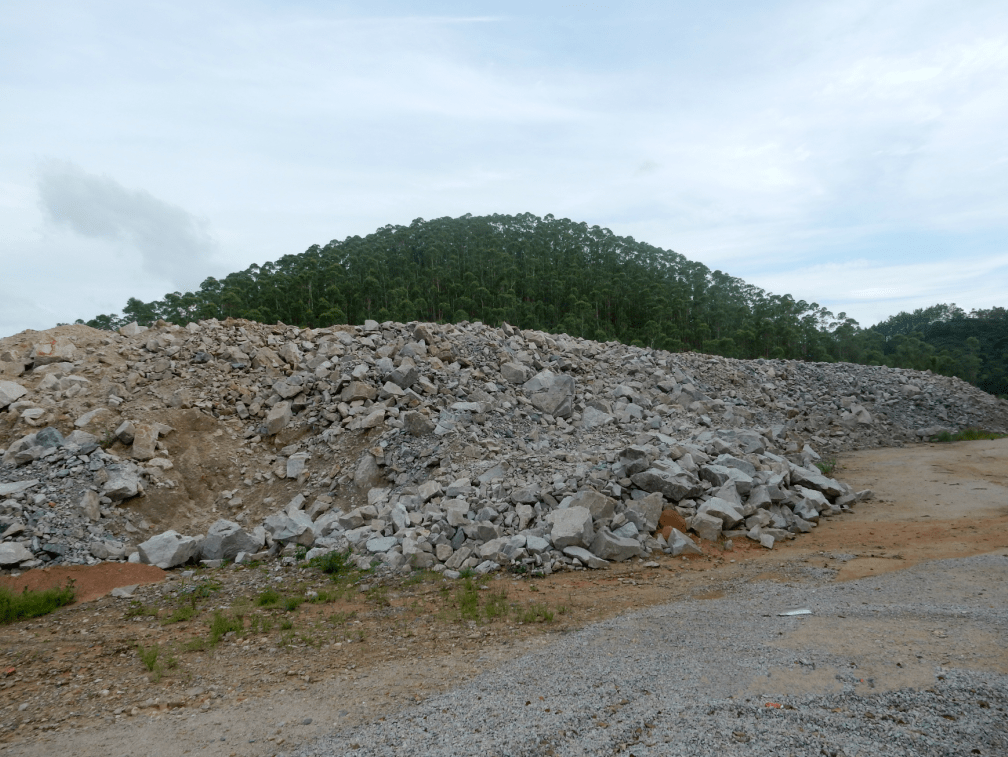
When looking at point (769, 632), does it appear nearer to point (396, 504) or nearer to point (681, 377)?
point (396, 504)

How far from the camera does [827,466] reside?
1245 centimetres

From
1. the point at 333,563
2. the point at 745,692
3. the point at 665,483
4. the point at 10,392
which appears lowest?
the point at 333,563

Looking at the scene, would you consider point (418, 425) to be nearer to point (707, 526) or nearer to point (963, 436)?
point (707, 526)

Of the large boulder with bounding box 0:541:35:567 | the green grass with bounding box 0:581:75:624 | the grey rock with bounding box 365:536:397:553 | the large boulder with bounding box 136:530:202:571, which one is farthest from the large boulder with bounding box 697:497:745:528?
the large boulder with bounding box 0:541:35:567

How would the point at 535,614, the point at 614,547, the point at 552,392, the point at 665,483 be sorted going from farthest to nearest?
the point at 552,392, the point at 665,483, the point at 614,547, the point at 535,614

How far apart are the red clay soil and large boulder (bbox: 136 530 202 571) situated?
0.12m

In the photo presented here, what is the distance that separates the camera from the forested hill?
2920 cm

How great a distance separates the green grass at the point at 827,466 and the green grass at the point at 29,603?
1298 cm

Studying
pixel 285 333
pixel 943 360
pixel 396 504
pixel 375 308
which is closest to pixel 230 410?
pixel 285 333

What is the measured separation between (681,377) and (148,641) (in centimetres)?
1326

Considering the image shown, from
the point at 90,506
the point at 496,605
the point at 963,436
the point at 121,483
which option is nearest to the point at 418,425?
the point at 496,605

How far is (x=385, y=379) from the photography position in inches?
451

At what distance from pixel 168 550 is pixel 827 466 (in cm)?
1286

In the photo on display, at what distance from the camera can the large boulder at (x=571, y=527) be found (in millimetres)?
7375
